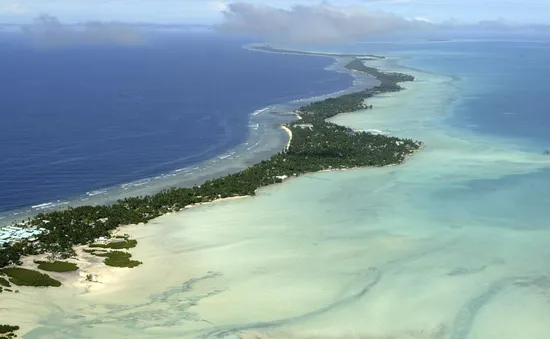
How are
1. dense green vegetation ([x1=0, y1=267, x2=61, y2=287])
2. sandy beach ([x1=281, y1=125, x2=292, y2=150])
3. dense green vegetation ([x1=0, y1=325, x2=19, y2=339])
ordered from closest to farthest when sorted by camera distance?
dense green vegetation ([x1=0, y1=325, x2=19, y2=339])
dense green vegetation ([x1=0, y1=267, x2=61, y2=287])
sandy beach ([x1=281, y1=125, x2=292, y2=150])

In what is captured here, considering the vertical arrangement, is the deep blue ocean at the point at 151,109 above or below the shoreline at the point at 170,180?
above

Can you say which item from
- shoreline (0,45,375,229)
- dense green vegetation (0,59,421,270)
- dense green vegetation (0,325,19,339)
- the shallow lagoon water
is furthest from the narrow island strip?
dense green vegetation (0,325,19,339)

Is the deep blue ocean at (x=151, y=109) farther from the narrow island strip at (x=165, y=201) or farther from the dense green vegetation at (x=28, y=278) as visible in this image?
the dense green vegetation at (x=28, y=278)

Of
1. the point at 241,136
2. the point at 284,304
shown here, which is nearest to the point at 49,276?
the point at 284,304

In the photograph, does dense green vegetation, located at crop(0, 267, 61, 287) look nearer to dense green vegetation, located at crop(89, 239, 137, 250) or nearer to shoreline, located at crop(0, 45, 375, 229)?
dense green vegetation, located at crop(89, 239, 137, 250)

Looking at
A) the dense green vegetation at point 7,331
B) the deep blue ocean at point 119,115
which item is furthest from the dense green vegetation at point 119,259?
the deep blue ocean at point 119,115

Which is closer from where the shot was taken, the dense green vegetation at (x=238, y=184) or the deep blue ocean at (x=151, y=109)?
the dense green vegetation at (x=238, y=184)

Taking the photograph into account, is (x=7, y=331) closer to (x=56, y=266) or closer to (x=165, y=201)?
(x=56, y=266)
